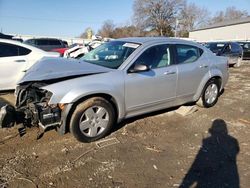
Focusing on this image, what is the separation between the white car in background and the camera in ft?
23.6

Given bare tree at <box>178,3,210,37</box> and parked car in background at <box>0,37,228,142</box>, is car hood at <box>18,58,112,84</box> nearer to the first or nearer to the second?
parked car in background at <box>0,37,228,142</box>

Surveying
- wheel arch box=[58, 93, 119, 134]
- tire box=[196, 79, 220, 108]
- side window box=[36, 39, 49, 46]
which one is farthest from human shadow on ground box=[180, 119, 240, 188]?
side window box=[36, 39, 49, 46]

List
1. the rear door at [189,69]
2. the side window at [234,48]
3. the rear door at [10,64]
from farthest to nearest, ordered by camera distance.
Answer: the side window at [234,48], the rear door at [10,64], the rear door at [189,69]

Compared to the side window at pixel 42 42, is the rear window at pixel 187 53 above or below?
below

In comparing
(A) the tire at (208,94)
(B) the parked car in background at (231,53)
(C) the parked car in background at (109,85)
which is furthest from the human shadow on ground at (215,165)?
(B) the parked car in background at (231,53)

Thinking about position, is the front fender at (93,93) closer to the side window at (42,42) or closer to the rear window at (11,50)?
the rear window at (11,50)

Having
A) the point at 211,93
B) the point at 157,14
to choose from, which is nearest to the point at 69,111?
the point at 211,93

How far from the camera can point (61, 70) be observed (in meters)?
4.58

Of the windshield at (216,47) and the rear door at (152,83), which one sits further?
the windshield at (216,47)

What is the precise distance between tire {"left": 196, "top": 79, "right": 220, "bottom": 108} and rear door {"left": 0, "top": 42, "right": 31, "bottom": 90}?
4.54 m

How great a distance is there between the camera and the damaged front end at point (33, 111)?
167 inches

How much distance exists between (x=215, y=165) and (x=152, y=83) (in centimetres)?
182

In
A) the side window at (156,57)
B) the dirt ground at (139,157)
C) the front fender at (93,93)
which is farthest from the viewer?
the side window at (156,57)

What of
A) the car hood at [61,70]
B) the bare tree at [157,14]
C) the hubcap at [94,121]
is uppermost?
the bare tree at [157,14]
